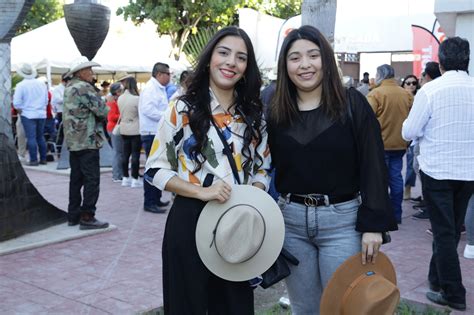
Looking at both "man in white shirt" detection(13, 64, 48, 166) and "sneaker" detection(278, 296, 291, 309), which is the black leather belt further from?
"man in white shirt" detection(13, 64, 48, 166)

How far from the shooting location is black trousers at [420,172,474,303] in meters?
4.14

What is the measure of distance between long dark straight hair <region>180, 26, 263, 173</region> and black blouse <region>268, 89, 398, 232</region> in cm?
15

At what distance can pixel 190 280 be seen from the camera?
257 cm

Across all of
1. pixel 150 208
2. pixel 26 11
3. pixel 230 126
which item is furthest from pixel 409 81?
pixel 230 126

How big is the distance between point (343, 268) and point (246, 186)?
579 mm

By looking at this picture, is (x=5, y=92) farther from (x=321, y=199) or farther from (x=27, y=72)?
(x=27, y=72)

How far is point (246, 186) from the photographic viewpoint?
8.37ft

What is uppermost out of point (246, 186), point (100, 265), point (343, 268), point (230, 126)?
point (230, 126)

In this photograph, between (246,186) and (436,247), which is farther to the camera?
(436,247)

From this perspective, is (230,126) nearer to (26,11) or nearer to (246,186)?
(246,186)

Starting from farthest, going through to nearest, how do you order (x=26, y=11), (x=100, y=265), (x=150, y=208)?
(x=150, y=208)
(x=26, y=11)
(x=100, y=265)

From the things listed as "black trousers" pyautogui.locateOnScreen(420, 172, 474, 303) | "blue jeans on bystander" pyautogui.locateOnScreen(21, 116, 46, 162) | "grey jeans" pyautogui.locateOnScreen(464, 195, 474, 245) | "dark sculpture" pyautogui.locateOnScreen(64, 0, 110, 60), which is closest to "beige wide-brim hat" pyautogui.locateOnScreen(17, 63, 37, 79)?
"blue jeans on bystander" pyautogui.locateOnScreen(21, 116, 46, 162)

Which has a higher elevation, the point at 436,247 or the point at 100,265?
the point at 436,247

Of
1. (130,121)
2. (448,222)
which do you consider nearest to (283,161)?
(448,222)
